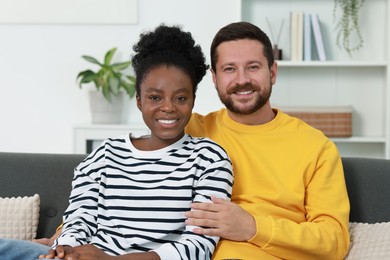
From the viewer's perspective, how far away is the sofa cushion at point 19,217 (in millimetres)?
2129

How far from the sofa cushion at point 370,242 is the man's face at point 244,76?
0.43 metres

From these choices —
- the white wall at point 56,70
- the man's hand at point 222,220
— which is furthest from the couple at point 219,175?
the white wall at point 56,70

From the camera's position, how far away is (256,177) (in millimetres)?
1930

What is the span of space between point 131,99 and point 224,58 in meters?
2.48

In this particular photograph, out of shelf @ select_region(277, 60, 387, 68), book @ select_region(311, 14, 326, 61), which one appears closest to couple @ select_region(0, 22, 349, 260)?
shelf @ select_region(277, 60, 387, 68)

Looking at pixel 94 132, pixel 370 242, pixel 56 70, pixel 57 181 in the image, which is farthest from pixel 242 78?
pixel 56 70

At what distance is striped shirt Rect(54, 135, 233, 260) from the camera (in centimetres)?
177

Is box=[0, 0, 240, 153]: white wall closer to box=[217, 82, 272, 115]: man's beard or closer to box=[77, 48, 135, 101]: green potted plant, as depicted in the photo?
box=[77, 48, 135, 101]: green potted plant

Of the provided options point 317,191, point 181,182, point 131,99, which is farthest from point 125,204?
point 131,99

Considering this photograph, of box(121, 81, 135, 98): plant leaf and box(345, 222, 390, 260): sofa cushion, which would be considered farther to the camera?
box(121, 81, 135, 98): plant leaf

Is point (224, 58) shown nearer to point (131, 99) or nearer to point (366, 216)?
point (366, 216)

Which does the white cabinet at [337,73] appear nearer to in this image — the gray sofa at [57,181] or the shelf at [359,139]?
the shelf at [359,139]

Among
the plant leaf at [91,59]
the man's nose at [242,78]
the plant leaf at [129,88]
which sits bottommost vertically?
the plant leaf at [129,88]

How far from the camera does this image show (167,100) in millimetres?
1815
